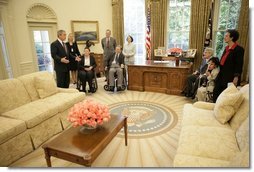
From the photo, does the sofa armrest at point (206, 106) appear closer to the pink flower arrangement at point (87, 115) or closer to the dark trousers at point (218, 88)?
the dark trousers at point (218, 88)

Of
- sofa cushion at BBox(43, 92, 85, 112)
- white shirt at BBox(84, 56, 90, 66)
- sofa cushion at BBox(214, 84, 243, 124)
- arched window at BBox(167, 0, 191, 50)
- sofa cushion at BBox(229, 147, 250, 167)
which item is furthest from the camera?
arched window at BBox(167, 0, 191, 50)

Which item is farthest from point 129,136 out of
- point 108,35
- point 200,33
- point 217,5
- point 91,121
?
point 217,5

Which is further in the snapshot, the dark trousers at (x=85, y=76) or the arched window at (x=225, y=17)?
the arched window at (x=225, y=17)

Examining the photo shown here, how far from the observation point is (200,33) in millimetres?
5598

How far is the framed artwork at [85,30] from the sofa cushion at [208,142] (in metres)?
5.18

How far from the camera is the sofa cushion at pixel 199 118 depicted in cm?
222

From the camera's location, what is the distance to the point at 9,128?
227cm

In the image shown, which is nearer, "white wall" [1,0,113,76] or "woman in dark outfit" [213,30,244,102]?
"woman in dark outfit" [213,30,244,102]

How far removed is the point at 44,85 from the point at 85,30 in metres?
3.60

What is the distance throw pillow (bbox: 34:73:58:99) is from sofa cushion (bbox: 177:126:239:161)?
2370 millimetres

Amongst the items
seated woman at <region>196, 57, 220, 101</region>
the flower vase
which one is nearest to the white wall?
the flower vase

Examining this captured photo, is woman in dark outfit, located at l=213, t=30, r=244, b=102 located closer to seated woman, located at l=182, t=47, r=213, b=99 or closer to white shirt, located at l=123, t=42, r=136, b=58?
seated woman, located at l=182, t=47, r=213, b=99

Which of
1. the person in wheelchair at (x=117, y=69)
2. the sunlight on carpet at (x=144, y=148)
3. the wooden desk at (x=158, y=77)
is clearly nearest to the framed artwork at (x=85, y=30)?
the person in wheelchair at (x=117, y=69)

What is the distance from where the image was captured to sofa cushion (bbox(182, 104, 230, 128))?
2219 mm
